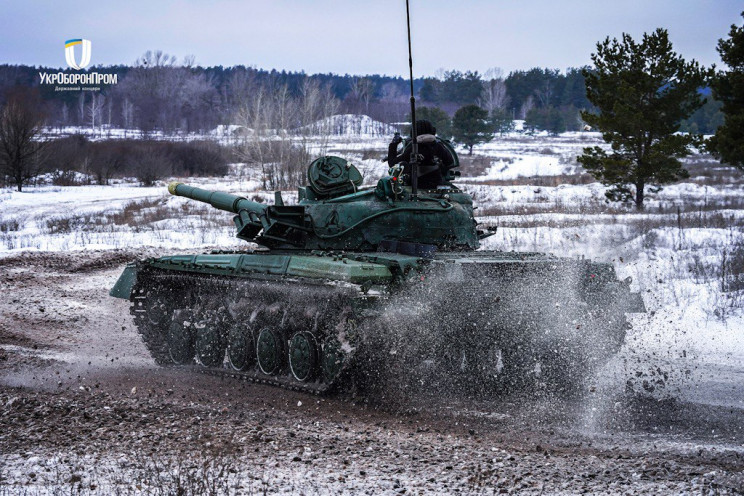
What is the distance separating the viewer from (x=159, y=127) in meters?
94.1

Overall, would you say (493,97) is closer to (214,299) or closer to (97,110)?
(97,110)

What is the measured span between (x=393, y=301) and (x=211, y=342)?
3.37 meters

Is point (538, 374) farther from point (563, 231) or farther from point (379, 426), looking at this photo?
point (563, 231)

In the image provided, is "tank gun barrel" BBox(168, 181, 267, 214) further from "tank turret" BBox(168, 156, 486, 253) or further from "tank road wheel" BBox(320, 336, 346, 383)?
"tank road wheel" BBox(320, 336, 346, 383)

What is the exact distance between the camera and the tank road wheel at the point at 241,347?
33.1 ft

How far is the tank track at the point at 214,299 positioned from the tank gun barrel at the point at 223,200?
3.46 ft

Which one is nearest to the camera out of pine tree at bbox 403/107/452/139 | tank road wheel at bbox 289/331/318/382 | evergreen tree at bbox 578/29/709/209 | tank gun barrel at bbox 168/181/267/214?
tank road wheel at bbox 289/331/318/382

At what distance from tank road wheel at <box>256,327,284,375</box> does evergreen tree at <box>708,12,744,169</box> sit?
13.2 meters

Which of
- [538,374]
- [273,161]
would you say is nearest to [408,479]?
[538,374]

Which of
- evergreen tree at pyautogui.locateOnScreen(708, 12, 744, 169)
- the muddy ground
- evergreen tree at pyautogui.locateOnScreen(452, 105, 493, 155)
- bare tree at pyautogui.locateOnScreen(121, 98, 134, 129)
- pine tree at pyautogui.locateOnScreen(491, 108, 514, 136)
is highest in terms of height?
bare tree at pyautogui.locateOnScreen(121, 98, 134, 129)

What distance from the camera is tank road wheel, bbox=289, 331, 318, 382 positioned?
357 inches

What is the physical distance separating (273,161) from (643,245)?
2666 centimetres

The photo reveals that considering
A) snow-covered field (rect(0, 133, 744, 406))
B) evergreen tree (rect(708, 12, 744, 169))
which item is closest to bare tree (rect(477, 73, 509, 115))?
snow-covered field (rect(0, 133, 744, 406))

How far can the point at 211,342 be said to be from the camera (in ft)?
35.3
